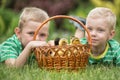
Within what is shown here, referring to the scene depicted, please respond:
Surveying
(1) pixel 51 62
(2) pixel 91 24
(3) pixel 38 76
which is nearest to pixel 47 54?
(1) pixel 51 62

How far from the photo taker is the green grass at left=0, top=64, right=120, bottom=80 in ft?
14.7

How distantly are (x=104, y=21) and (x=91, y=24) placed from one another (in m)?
0.17

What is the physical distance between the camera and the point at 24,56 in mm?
5121

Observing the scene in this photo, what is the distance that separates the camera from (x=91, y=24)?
5469 millimetres

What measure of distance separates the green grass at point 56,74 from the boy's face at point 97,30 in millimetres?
451

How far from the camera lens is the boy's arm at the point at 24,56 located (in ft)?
16.4

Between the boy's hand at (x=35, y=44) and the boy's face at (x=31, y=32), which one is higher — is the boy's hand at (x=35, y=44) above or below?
below

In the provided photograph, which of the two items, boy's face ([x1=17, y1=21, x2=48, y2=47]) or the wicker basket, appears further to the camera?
boy's face ([x1=17, y1=21, x2=48, y2=47])

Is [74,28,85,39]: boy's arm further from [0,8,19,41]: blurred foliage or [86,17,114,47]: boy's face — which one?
[0,8,19,41]: blurred foliage

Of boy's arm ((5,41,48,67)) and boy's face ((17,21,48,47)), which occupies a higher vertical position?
boy's face ((17,21,48,47))

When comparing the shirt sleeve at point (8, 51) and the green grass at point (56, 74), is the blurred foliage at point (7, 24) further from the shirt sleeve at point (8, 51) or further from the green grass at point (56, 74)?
the green grass at point (56, 74)

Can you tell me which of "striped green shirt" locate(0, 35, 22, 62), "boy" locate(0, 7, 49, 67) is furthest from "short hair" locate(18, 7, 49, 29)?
"striped green shirt" locate(0, 35, 22, 62)

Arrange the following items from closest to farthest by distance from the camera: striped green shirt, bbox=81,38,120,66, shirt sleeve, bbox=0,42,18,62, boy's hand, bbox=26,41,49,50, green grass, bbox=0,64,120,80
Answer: green grass, bbox=0,64,120,80, boy's hand, bbox=26,41,49,50, shirt sleeve, bbox=0,42,18,62, striped green shirt, bbox=81,38,120,66

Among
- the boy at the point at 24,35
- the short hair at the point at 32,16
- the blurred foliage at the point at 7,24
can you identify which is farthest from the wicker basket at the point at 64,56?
the blurred foliage at the point at 7,24
